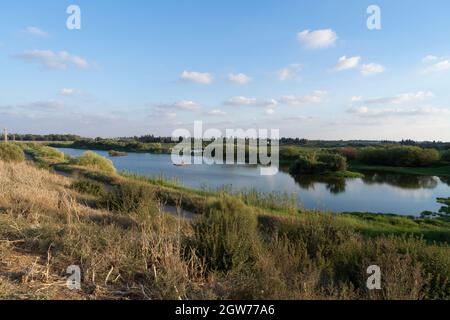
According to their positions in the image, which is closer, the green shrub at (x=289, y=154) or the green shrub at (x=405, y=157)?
the green shrub at (x=405, y=157)

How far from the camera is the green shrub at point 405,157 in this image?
48625mm

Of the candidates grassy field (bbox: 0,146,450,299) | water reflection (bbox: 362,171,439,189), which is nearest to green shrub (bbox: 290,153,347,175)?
water reflection (bbox: 362,171,439,189)

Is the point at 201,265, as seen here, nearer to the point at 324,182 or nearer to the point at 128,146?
the point at 324,182

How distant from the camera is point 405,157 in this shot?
161ft

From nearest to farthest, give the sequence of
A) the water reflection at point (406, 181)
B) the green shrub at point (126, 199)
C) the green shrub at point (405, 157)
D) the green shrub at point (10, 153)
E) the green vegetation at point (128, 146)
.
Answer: the green shrub at point (126, 199), the green shrub at point (10, 153), the water reflection at point (406, 181), the green shrub at point (405, 157), the green vegetation at point (128, 146)

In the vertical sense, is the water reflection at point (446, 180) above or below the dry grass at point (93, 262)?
below

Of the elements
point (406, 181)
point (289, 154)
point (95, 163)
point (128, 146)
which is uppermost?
point (128, 146)

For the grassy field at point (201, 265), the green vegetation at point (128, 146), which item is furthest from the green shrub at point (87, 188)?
the green vegetation at point (128, 146)

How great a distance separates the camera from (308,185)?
31016 mm

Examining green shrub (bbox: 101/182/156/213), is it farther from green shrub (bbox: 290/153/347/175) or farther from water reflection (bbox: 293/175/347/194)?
green shrub (bbox: 290/153/347/175)

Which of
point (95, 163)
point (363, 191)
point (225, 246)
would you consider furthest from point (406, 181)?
point (225, 246)

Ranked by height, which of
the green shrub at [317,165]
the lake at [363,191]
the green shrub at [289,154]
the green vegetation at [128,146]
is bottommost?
the lake at [363,191]

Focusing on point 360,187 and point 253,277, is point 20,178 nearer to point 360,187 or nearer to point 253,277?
point 253,277

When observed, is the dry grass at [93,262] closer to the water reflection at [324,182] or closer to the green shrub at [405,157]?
the water reflection at [324,182]
